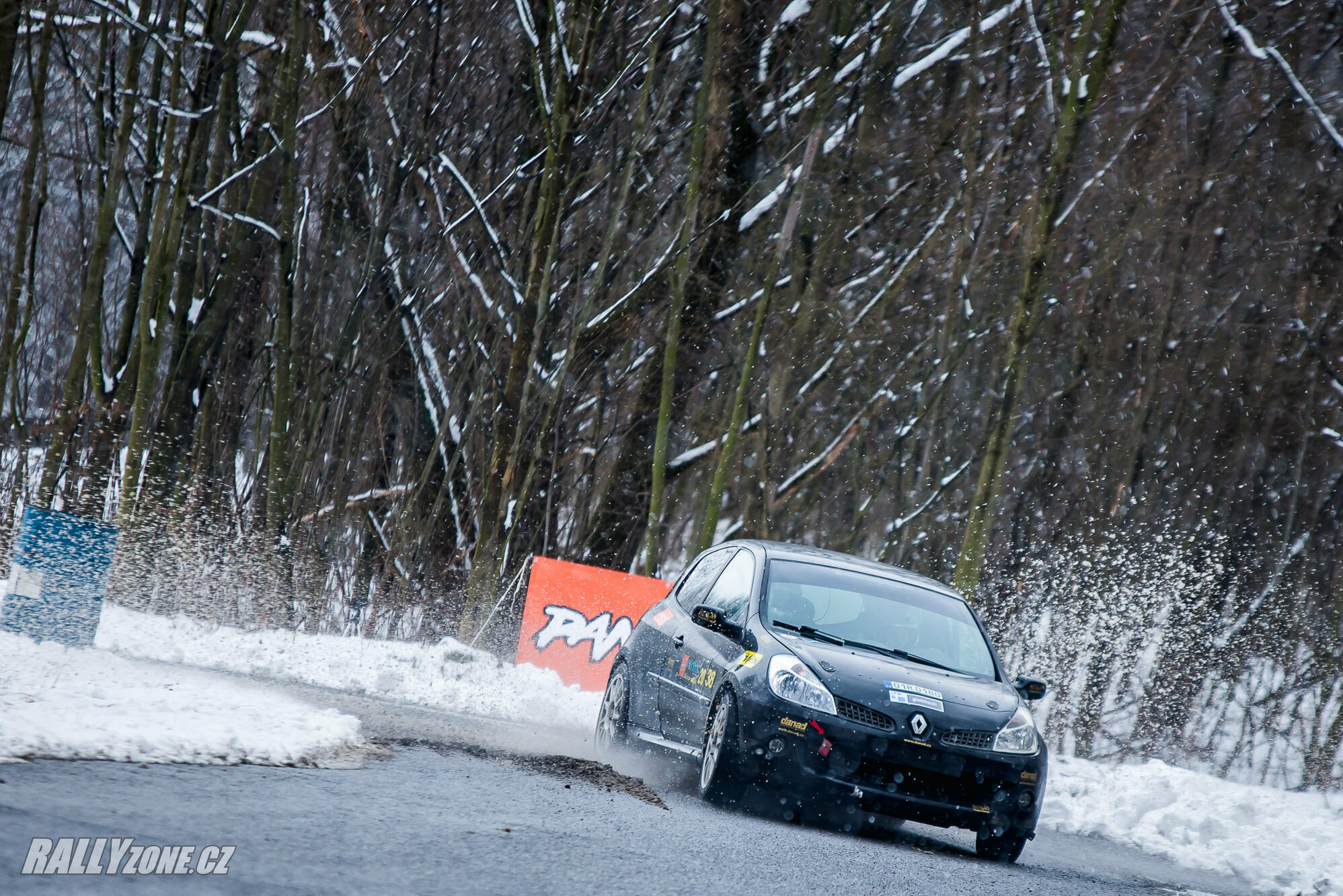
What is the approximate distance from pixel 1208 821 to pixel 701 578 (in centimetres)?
380

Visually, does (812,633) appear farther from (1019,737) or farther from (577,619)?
(577,619)

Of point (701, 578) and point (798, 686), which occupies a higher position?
point (701, 578)

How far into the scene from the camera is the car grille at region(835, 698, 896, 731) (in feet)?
23.5

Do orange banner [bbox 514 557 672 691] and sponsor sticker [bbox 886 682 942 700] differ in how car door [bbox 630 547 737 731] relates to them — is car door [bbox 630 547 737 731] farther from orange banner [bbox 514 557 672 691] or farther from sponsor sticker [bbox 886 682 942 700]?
orange banner [bbox 514 557 672 691]

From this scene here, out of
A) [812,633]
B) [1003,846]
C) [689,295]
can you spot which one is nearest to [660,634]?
[812,633]

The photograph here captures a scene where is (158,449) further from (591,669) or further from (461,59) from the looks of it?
(591,669)

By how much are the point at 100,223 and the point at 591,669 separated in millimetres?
9331

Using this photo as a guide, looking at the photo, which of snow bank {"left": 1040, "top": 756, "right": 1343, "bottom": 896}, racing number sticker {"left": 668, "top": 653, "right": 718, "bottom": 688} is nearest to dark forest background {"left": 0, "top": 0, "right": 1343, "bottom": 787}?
snow bank {"left": 1040, "top": 756, "right": 1343, "bottom": 896}

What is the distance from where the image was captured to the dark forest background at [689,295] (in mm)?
18453

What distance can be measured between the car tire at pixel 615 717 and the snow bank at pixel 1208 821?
312cm

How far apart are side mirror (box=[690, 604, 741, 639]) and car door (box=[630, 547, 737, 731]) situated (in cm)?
57

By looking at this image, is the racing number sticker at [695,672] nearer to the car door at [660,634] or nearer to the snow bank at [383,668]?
the car door at [660,634]

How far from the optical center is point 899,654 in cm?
810

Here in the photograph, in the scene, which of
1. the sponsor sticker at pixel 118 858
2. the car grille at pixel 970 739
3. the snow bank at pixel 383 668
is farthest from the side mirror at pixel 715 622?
the sponsor sticker at pixel 118 858
